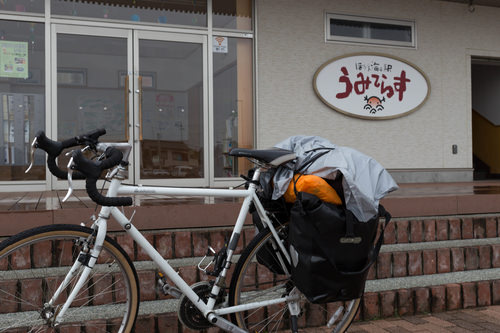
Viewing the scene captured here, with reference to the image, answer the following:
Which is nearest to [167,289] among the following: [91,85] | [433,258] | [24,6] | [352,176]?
[352,176]

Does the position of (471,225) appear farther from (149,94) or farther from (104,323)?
(149,94)

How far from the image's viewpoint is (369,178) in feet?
6.73

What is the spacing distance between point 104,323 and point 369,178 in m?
1.50

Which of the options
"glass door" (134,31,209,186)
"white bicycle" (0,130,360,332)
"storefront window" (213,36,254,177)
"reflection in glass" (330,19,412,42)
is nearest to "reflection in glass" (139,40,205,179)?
"glass door" (134,31,209,186)

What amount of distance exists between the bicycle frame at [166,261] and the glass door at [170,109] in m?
4.09

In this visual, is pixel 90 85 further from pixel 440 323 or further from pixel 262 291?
pixel 440 323

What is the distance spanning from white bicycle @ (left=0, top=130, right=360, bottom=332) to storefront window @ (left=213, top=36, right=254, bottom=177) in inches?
158

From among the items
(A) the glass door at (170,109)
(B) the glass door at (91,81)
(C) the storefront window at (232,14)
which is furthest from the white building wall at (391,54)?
(B) the glass door at (91,81)

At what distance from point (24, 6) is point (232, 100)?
3.00 meters

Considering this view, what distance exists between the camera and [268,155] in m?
2.12

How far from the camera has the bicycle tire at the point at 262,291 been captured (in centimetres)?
217

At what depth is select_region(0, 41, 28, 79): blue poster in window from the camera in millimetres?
5660

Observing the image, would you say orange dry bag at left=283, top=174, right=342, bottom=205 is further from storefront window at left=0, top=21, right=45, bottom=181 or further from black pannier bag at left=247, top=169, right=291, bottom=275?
storefront window at left=0, top=21, right=45, bottom=181

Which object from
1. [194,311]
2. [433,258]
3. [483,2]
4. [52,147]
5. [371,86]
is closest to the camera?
[52,147]
